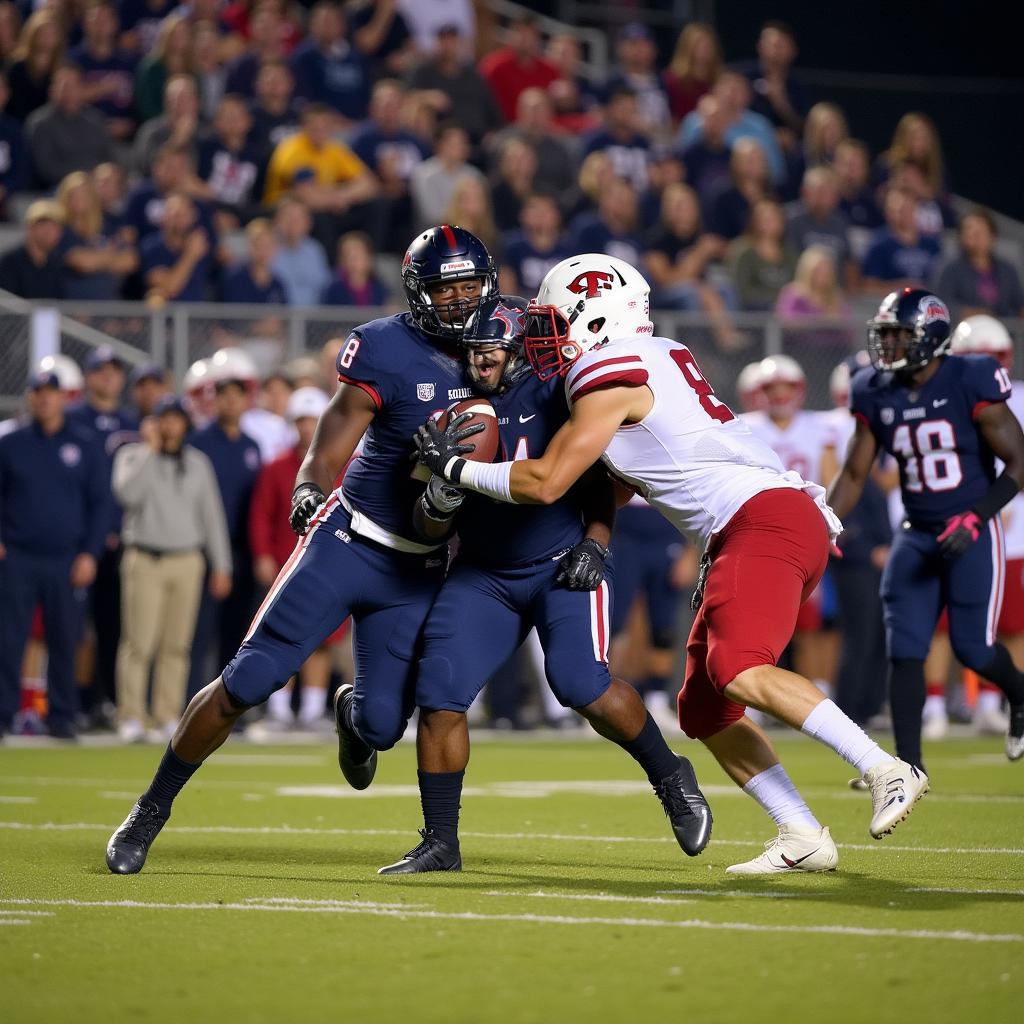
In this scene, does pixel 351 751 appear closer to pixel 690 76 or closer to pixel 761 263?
pixel 761 263

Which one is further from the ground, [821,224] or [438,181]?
[438,181]

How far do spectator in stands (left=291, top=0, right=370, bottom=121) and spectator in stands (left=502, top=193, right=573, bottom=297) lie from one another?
7.25 ft

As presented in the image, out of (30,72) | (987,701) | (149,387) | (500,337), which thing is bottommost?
(987,701)

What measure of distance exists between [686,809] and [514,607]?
2.56 ft

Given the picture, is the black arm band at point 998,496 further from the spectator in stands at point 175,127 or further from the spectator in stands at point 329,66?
the spectator in stands at point 329,66

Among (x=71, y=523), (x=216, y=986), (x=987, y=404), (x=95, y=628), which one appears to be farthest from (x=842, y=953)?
(x=95, y=628)

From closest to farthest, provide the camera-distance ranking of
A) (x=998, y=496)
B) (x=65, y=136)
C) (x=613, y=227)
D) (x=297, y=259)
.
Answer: (x=998, y=496)
(x=297, y=259)
(x=65, y=136)
(x=613, y=227)

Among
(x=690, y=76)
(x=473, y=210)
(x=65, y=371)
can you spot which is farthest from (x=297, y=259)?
(x=690, y=76)

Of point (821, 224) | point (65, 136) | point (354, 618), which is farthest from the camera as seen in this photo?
point (821, 224)

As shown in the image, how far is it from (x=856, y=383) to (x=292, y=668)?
3302 millimetres

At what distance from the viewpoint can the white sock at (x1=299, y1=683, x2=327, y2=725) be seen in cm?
1180

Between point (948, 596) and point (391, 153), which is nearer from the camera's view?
point (948, 596)

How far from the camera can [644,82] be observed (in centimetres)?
1645

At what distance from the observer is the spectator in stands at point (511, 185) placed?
1416 cm
